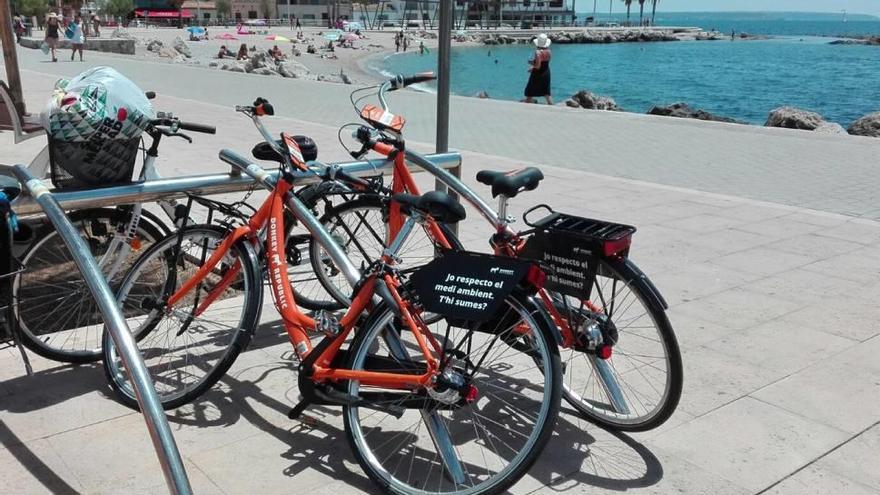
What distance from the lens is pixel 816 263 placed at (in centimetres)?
598

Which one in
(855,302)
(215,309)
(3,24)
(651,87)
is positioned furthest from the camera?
(651,87)

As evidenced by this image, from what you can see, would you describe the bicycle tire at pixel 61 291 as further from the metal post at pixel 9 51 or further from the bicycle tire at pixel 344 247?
the metal post at pixel 9 51

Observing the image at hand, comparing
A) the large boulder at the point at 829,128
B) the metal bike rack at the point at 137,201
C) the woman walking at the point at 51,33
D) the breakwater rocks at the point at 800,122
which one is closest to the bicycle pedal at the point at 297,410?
the metal bike rack at the point at 137,201

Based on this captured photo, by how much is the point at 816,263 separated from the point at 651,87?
45703 mm

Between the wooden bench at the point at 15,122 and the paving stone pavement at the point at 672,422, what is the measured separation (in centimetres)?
196

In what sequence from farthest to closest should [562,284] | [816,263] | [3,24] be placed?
[3,24] → [816,263] → [562,284]

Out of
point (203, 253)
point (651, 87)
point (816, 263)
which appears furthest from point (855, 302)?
point (651, 87)

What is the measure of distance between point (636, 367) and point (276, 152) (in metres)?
2.03

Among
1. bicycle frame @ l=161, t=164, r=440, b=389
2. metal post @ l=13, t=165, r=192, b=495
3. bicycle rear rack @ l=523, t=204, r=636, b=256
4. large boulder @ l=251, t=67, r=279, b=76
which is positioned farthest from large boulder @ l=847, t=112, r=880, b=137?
large boulder @ l=251, t=67, r=279, b=76

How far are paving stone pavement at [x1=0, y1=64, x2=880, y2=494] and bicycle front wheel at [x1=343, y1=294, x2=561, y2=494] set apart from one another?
6.2 inches

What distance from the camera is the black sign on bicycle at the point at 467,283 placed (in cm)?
275

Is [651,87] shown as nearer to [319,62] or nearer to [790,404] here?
[319,62]

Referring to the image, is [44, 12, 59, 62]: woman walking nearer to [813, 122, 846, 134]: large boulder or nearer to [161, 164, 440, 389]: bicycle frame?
[813, 122, 846, 134]: large boulder

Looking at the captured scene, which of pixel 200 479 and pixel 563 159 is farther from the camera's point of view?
pixel 563 159
